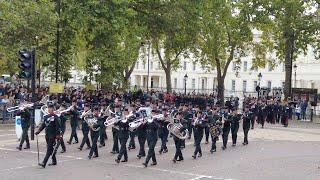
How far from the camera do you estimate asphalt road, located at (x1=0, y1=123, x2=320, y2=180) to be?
16.1 metres

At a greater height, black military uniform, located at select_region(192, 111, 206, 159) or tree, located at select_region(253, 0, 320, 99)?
tree, located at select_region(253, 0, 320, 99)

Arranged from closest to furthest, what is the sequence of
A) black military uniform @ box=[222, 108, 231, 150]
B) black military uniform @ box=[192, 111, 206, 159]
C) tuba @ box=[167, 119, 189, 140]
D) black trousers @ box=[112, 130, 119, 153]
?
tuba @ box=[167, 119, 189, 140] < black trousers @ box=[112, 130, 119, 153] < black military uniform @ box=[192, 111, 206, 159] < black military uniform @ box=[222, 108, 231, 150]

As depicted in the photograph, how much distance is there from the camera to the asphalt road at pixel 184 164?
52.7 feet

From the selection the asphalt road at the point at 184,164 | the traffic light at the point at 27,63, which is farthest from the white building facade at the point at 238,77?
the asphalt road at the point at 184,164

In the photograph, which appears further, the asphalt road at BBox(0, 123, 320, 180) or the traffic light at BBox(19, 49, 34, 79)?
the traffic light at BBox(19, 49, 34, 79)

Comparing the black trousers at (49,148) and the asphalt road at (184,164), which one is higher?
the black trousers at (49,148)

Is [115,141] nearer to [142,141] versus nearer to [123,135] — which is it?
[142,141]

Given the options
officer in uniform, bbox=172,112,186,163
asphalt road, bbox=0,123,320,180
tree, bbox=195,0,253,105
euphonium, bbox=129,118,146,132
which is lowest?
asphalt road, bbox=0,123,320,180

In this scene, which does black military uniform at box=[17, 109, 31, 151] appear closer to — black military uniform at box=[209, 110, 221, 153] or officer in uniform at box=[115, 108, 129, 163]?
officer in uniform at box=[115, 108, 129, 163]

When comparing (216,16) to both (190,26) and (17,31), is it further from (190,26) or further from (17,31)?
(17,31)

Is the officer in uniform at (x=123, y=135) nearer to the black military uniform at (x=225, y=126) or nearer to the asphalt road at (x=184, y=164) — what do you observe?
the asphalt road at (x=184, y=164)

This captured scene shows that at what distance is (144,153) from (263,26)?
31.6 metres

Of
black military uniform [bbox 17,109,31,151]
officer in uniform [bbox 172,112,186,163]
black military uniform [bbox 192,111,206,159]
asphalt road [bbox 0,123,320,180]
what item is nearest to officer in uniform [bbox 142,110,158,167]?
asphalt road [bbox 0,123,320,180]

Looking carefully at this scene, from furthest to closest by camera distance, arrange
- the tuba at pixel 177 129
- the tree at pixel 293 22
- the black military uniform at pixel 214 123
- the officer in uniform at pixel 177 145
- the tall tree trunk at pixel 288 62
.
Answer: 1. the tall tree trunk at pixel 288 62
2. the tree at pixel 293 22
3. the black military uniform at pixel 214 123
4. the officer in uniform at pixel 177 145
5. the tuba at pixel 177 129
